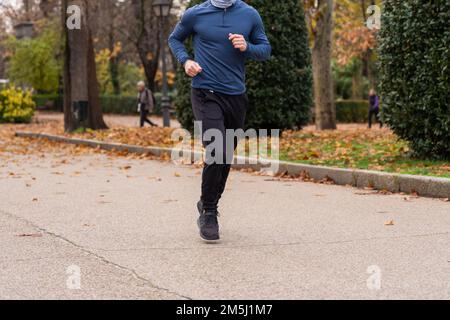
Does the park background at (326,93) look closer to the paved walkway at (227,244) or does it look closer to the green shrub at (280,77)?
the green shrub at (280,77)

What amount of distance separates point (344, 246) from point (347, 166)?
5.70 m

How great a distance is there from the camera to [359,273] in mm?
5691

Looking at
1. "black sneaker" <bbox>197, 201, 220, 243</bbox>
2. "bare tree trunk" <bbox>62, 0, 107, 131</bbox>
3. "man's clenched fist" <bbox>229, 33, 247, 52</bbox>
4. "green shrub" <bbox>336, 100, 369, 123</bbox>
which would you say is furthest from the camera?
"green shrub" <bbox>336, 100, 369, 123</bbox>

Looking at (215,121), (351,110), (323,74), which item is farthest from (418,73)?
(351,110)

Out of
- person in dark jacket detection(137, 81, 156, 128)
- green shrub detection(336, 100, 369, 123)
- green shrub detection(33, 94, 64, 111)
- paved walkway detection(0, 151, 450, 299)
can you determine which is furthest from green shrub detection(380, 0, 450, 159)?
green shrub detection(33, 94, 64, 111)

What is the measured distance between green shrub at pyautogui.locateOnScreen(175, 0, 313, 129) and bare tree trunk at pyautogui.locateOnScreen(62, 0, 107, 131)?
→ 6734 mm

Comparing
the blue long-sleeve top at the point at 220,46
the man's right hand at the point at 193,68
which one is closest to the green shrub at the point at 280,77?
the blue long-sleeve top at the point at 220,46

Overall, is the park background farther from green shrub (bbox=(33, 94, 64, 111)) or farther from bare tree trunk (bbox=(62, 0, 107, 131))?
green shrub (bbox=(33, 94, 64, 111))

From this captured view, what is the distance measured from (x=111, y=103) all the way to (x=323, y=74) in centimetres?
3445

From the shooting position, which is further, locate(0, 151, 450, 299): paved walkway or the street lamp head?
the street lamp head

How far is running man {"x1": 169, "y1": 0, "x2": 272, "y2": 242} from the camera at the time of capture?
6.90m

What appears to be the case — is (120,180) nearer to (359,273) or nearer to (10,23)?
(359,273)

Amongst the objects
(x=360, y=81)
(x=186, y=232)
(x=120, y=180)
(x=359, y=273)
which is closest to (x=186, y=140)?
(x=120, y=180)

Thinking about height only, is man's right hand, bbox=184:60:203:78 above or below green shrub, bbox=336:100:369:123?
above
